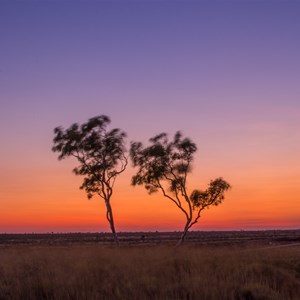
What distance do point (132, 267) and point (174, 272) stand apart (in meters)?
1.92

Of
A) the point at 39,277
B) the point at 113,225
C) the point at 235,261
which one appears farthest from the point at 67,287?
the point at 113,225

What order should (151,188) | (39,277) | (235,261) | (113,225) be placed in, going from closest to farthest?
1. (39,277)
2. (235,261)
3. (113,225)
4. (151,188)

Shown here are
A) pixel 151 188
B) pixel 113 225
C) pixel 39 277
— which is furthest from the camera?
pixel 151 188

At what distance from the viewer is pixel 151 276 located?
20938mm

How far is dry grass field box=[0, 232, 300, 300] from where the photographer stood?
59.8 ft

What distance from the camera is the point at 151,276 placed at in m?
20.9

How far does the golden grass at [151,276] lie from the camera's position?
717 inches

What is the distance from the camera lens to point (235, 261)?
79.5 feet

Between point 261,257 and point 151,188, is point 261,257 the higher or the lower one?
the lower one

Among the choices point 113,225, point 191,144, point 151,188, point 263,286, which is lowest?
point 263,286

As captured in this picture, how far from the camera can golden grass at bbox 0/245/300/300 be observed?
1822cm

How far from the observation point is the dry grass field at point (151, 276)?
1822 cm

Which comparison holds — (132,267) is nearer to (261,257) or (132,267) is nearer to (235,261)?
(235,261)

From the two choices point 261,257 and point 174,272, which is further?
point 261,257
